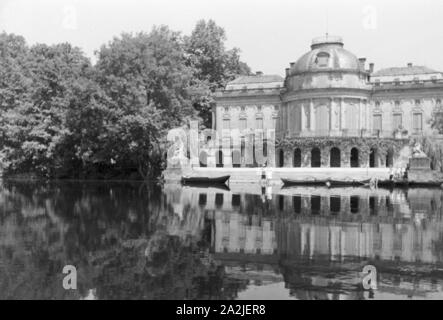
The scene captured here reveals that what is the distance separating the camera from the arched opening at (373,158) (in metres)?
55.7

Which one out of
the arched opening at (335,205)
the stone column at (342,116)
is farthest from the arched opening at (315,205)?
the stone column at (342,116)

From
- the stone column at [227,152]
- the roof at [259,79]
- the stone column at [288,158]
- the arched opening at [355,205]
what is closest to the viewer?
the arched opening at [355,205]

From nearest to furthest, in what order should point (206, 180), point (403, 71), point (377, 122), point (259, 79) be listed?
point (206, 180) → point (377, 122) → point (403, 71) → point (259, 79)

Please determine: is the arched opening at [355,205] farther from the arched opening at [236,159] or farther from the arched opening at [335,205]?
the arched opening at [236,159]

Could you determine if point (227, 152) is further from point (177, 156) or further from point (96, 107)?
point (96, 107)

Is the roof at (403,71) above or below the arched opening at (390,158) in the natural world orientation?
above

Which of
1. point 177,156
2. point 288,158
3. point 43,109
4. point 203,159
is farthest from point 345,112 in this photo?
point 43,109

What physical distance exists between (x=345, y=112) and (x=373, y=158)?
5.38 m

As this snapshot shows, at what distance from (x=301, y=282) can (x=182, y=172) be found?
1511 inches

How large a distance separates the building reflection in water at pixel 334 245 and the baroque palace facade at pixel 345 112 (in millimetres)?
30764

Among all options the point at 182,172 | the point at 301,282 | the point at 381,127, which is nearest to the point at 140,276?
the point at 301,282

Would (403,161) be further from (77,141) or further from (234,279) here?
(234,279)

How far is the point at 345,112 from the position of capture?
2243 inches

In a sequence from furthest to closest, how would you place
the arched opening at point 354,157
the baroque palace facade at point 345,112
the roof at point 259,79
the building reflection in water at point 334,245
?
1. the roof at point 259,79
2. the arched opening at point 354,157
3. the baroque palace facade at point 345,112
4. the building reflection in water at point 334,245
